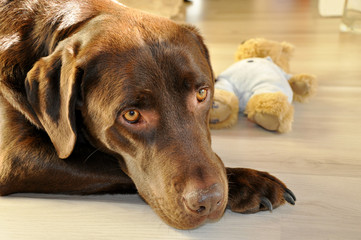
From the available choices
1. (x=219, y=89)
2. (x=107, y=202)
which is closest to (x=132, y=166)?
(x=107, y=202)

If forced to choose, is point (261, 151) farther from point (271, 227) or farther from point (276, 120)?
A: point (271, 227)

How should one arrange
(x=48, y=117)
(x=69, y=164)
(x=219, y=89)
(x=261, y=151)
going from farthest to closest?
(x=219, y=89)
(x=261, y=151)
(x=69, y=164)
(x=48, y=117)

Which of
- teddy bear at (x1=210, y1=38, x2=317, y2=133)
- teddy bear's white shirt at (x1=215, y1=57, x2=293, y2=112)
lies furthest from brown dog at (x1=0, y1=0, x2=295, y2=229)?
teddy bear's white shirt at (x1=215, y1=57, x2=293, y2=112)

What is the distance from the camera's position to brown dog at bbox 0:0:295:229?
149 cm

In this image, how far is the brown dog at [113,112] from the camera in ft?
4.89

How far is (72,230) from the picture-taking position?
166 cm

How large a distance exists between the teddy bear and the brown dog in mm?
629

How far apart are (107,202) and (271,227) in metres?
0.66

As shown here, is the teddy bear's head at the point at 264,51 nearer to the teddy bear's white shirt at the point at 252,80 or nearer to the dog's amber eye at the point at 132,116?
the teddy bear's white shirt at the point at 252,80

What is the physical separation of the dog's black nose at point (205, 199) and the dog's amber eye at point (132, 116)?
1.00ft

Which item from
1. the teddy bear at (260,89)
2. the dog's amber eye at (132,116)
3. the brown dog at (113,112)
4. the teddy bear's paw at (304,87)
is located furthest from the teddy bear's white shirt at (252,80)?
the dog's amber eye at (132,116)

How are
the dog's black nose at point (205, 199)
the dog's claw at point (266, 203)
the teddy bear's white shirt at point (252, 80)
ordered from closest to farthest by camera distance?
the dog's black nose at point (205, 199) < the dog's claw at point (266, 203) < the teddy bear's white shirt at point (252, 80)

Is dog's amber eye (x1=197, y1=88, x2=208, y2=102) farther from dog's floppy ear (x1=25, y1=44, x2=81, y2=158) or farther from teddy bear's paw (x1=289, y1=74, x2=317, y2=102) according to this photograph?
teddy bear's paw (x1=289, y1=74, x2=317, y2=102)

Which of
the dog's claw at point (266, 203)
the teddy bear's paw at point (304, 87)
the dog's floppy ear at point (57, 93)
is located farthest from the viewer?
the teddy bear's paw at point (304, 87)
